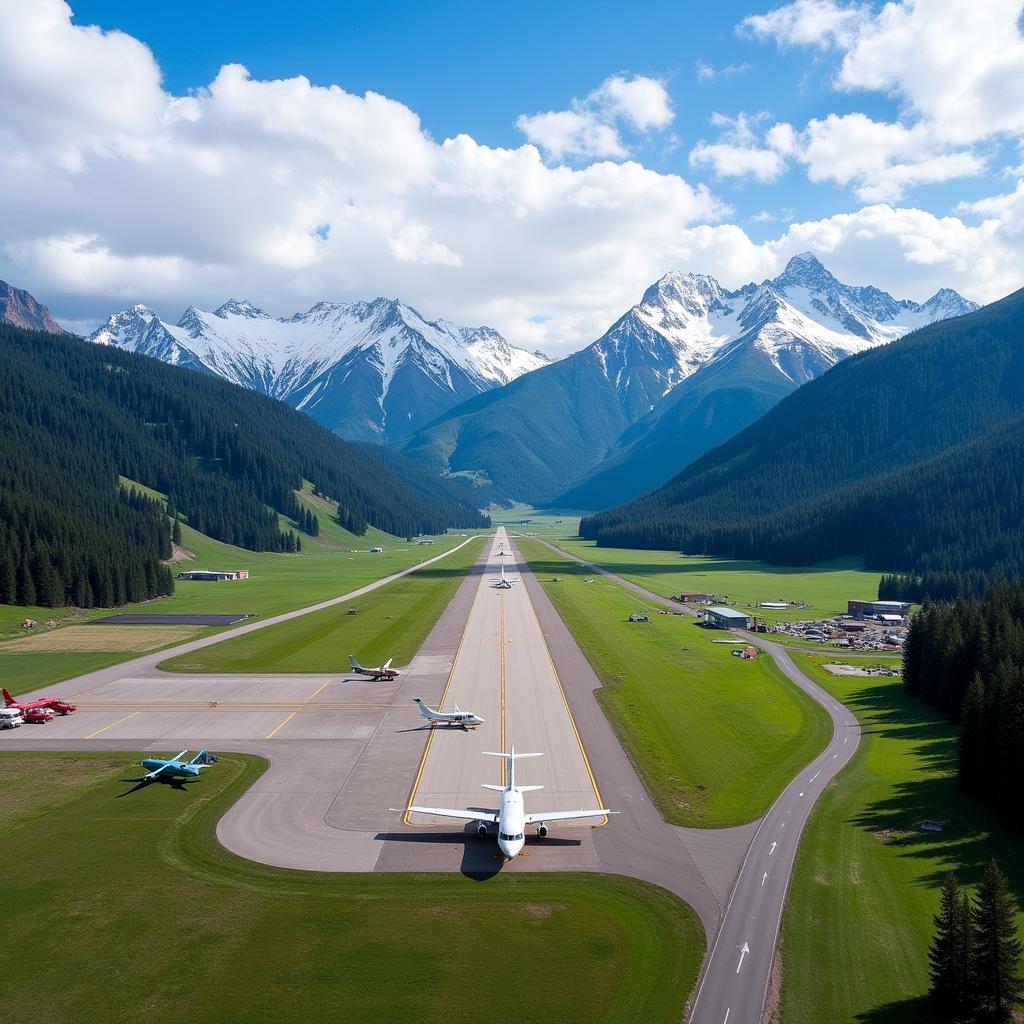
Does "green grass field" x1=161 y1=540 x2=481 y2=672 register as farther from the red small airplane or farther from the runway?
the red small airplane

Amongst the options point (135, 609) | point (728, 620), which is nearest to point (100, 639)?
point (135, 609)

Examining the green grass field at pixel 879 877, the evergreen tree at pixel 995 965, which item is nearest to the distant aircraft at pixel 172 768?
the green grass field at pixel 879 877

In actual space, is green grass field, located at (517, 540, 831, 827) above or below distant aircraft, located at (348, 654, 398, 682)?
below

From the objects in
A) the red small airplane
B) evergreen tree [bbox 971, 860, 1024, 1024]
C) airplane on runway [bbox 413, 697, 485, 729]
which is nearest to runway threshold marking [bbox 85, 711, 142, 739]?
the red small airplane

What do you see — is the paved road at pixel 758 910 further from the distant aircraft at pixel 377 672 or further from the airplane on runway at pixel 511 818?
the distant aircraft at pixel 377 672

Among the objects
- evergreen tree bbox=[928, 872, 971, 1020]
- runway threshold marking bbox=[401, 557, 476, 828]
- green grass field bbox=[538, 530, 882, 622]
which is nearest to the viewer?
evergreen tree bbox=[928, 872, 971, 1020]
